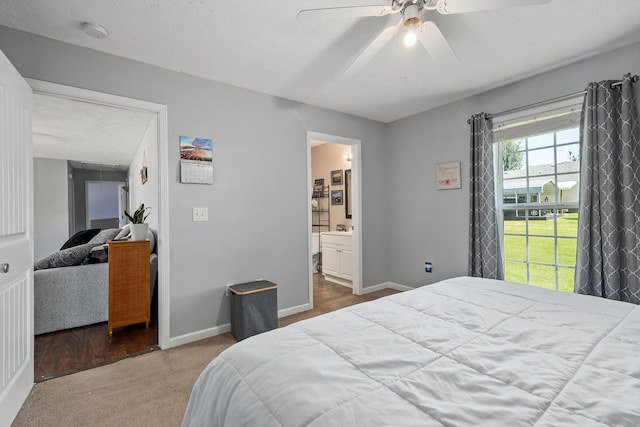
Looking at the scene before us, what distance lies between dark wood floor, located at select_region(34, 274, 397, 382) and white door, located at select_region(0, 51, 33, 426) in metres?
0.34

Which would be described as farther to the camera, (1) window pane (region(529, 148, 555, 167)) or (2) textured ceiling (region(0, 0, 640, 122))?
(1) window pane (region(529, 148, 555, 167))

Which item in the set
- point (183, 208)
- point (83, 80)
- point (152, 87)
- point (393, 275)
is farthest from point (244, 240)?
point (393, 275)

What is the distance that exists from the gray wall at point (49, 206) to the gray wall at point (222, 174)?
5557mm

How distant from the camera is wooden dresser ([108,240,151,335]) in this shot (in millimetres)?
2830

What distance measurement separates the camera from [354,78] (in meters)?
2.82

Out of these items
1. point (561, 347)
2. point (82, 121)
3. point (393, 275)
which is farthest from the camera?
point (393, 275)

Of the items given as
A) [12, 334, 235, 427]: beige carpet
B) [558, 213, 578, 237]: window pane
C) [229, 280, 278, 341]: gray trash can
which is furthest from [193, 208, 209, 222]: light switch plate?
[558, 213, 578, 237]: window pane

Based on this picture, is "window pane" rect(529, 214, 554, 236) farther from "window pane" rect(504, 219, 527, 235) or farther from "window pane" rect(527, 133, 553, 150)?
"window pane" rect(527, 133, 553, 150)

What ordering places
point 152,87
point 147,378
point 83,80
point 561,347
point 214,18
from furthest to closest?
point 152,87 → point 83,80 → point 147,378 → point 214,18 → point 561,347

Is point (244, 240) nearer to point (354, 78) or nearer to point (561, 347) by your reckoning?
point (354, 78)

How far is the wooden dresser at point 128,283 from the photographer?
283 centimetres

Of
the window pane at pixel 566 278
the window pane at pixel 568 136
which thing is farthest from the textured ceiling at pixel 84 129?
the window pane at pixel 566 278

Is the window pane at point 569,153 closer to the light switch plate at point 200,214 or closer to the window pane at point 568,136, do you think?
the window pane at point 568,136

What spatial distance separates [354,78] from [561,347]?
8.36 feet
